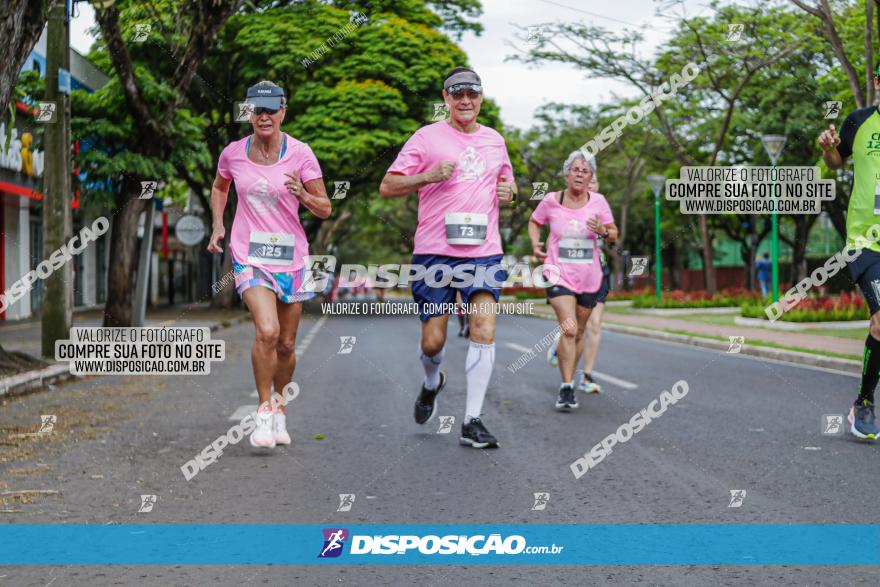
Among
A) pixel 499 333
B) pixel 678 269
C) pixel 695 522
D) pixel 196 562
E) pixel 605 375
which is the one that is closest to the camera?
pixel 196 562

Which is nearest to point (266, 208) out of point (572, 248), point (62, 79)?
point (572, 248)

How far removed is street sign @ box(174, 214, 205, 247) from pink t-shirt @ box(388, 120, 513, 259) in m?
18.4

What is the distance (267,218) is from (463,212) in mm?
1177

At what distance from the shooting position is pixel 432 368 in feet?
21.4

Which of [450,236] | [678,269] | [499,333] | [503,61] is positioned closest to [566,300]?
[450,236]

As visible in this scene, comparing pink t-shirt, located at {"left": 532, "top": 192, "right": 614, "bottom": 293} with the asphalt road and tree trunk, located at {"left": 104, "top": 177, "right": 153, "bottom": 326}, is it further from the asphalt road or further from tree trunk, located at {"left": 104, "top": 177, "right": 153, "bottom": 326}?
tree trunk, located at {"left": 104, "top": 177, "right": 153, "bottom": 326}

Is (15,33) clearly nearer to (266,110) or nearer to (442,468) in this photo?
(266,110)

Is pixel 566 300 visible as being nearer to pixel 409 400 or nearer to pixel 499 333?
pixel 409 400

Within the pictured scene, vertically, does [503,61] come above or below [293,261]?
above

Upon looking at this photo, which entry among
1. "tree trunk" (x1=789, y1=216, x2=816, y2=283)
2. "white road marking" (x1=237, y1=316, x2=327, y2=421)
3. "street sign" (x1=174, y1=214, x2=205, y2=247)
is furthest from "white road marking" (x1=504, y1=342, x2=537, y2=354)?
"tree trunk" (x1=789, y1=216, x2=816, y2=283)

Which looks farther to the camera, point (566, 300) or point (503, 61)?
point (503, 61)

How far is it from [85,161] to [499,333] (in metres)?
8.48

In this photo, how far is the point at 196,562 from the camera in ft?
12.1

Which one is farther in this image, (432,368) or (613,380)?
(613,380)
